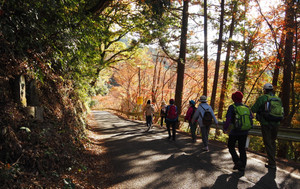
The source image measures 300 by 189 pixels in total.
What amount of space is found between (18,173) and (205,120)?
5.86 m

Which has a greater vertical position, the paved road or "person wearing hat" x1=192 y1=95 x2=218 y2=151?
"person wearing hat" x1=192 y1=95 x2=218 y2=151

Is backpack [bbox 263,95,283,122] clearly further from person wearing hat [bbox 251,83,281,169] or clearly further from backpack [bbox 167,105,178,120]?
backpack [bbox 167,105,178,120]

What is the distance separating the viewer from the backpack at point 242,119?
15.6ft

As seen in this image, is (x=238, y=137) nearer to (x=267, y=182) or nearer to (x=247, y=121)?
(x=247, y=121)

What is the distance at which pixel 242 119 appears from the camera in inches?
188

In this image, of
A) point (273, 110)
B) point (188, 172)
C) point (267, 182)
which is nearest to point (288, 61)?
point (273, 110)

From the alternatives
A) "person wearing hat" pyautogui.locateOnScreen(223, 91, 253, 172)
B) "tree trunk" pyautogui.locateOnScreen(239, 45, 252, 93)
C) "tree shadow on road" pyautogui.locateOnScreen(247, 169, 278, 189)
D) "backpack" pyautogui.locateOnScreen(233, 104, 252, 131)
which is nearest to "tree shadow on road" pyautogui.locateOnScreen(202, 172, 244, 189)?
"person wearing hat" pyautogui.locateOnScreen(223, 91, 253, 172)

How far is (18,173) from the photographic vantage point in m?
3.30

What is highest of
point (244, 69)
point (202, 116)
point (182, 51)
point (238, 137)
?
point (182, 51)

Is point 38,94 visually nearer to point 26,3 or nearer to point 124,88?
point 26,3

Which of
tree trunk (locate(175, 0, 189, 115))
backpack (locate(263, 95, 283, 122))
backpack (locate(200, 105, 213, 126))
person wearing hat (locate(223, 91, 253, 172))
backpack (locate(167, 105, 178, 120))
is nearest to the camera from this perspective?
person wearing hat (locate(223, 91, 253, 172))

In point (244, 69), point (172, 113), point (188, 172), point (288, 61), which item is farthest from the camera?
point (244, 69)

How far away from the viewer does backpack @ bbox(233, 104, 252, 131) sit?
4.77 m

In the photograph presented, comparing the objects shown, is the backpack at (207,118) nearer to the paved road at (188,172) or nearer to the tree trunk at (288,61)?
the paved road at (188,172)
